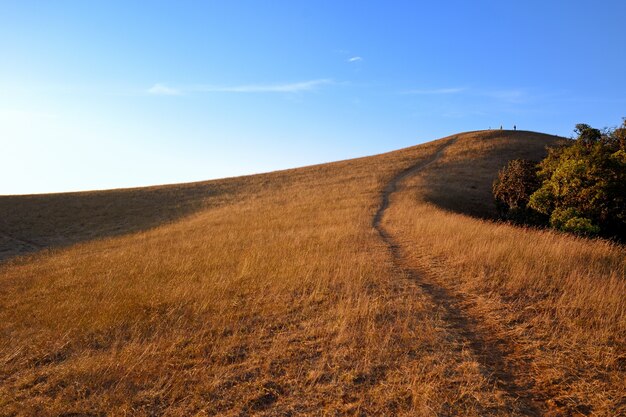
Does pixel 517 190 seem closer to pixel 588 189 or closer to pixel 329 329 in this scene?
pixel 588 189

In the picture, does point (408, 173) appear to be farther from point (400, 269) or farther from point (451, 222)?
point (400, 269)

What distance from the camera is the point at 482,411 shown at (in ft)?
13.4

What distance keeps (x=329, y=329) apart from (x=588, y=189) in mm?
17966

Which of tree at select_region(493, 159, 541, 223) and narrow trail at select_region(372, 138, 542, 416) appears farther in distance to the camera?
tree at select_region(493, 159, 541, 223)

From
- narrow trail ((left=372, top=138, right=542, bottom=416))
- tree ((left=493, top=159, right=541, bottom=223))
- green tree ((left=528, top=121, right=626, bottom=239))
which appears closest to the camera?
narrow trail ((left=372, top=138, right=542, bottom=416))

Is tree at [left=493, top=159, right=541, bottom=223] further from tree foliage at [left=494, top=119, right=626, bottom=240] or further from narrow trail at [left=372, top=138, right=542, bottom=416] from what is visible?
narrow trail at [left=372, top=138, right=542, bottom=416]

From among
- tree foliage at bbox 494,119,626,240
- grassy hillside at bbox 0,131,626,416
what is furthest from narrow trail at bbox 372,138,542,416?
tree foliage at bbox 494,119,626,240

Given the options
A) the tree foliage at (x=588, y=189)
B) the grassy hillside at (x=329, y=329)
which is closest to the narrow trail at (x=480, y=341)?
the grassy hillside at (x=329, y=329)

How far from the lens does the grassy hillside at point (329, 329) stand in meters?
4.51

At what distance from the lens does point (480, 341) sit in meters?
5.77

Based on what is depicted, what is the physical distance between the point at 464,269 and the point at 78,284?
10.8m

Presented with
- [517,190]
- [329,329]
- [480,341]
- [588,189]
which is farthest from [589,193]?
[329,329]

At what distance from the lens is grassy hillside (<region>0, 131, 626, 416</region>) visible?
4508mm

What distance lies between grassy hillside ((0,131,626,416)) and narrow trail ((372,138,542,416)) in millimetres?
29
